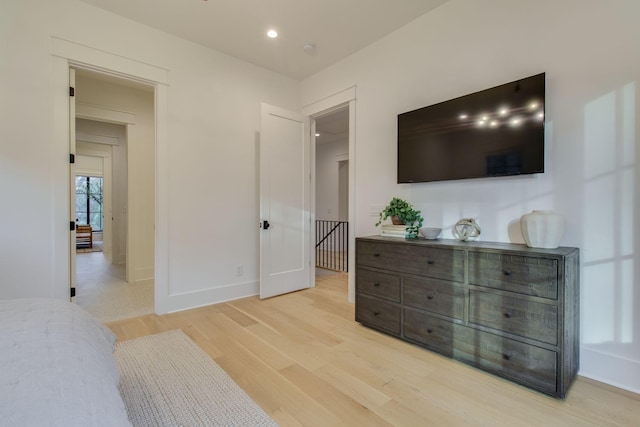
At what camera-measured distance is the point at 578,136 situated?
197cm

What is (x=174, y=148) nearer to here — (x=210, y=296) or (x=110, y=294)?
(x=210, y=296)

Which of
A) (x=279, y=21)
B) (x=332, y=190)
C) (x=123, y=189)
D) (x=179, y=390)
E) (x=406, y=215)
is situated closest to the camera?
(x=179, y=390)

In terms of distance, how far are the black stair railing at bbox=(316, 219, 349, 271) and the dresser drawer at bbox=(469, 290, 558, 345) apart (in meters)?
4.03

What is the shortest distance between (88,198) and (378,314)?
12.1 metres

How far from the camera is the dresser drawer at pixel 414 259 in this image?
2.13m

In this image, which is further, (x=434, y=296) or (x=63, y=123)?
(x=63, y=123)

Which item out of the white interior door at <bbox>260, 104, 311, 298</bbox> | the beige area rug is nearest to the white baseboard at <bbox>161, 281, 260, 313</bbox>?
the white interior door at <bbox>260, 104, 311, 298</bbox>

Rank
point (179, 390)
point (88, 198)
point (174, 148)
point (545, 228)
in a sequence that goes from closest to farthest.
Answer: point (179, 390) → point (545, 228) → point (174, 148) → point (88, 198)

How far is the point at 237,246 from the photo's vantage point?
145 inches

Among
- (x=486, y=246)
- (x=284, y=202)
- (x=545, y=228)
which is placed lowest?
(x=486, y=246)

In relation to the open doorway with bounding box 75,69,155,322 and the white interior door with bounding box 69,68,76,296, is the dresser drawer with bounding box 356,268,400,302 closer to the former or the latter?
the open doorway with bounding box 75,69,155,322

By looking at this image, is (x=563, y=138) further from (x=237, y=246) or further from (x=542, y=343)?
(x=237, y=246)

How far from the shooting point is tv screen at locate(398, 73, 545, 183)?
208 centimetres

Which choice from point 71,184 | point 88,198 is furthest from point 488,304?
point 88,198
